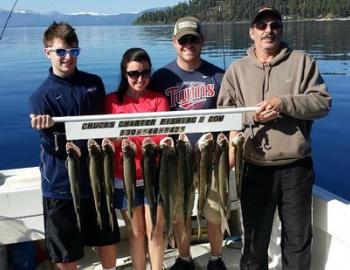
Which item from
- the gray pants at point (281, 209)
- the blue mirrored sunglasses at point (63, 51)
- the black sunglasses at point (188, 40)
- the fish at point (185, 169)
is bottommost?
the gray pants at point (281, 209)

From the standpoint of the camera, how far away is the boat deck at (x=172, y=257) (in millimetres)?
5121

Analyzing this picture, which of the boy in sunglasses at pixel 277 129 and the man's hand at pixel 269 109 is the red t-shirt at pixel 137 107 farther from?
the man's hand at pixel 269 109

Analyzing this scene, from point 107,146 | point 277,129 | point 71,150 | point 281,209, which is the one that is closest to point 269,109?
point 277,129

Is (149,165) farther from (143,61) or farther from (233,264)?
(233,264)

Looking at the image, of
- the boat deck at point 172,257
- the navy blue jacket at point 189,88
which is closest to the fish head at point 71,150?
the navy blue jacket at point 189,88

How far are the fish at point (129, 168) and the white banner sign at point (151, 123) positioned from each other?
0.33 ft

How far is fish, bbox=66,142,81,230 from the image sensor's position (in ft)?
11.7

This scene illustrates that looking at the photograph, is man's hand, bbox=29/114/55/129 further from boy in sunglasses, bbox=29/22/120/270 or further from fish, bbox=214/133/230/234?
fish, bbox=214/133/230/234

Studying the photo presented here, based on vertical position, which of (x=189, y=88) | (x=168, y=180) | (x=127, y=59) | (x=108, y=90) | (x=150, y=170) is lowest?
(x=108, y=90)

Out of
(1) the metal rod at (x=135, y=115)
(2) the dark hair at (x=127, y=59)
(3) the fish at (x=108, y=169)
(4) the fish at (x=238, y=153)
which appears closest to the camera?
(1) the metal rod at (x=135, y=115)

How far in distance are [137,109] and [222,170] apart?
93 centimetres

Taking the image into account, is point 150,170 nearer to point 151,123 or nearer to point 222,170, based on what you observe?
point 151,123

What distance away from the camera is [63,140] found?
12.5 feet

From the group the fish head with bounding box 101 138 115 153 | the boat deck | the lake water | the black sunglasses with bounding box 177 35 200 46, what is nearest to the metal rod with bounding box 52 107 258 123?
the fish head with bounding box 101 138 115 153
